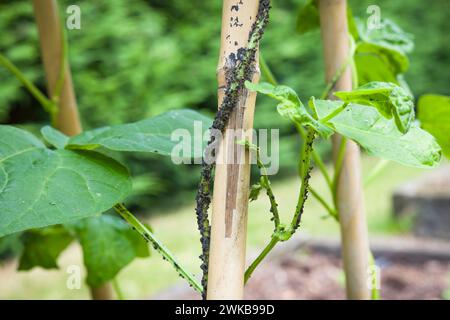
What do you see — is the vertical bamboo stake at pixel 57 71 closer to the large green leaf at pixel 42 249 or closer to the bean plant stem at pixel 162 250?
the large green leaf at pixel 42 249

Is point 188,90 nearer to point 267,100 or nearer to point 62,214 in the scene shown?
point 267,100

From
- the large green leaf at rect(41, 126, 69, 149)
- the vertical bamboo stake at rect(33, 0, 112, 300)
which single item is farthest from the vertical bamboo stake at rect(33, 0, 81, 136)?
the large green leaf at rect(41, 126, 69, 149)

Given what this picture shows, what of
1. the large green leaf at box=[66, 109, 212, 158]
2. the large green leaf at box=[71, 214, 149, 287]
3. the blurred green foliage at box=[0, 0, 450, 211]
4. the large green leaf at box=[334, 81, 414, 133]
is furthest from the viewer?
the blurred green foliage at box=[0, 0, 450, 211]

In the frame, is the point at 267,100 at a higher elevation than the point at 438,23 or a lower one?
lower

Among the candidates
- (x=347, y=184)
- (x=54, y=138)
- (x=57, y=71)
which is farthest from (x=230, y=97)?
(x=57, y=71)

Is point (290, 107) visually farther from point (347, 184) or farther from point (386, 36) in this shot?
point (386, 36)

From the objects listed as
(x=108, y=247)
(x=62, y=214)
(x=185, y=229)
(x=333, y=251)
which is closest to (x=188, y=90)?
(x=185, y=229)

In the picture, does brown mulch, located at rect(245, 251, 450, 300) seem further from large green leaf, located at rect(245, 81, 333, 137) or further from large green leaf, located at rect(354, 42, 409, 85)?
large green leaf, located at rect(245, 81, 333, 137)
